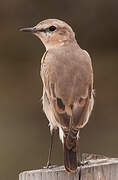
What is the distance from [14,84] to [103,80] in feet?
4.10

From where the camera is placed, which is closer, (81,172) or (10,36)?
(81,172)

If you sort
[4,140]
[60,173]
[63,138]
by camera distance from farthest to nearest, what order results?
[4,140], [63,138], [60,173]

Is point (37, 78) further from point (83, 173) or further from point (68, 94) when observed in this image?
point (83, 173)

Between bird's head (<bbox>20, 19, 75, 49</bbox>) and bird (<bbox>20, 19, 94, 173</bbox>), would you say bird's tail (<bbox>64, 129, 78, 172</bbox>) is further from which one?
bird's head (<bbox>20, 19, 75, 49</bbox>)

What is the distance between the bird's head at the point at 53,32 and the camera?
8.16 meters

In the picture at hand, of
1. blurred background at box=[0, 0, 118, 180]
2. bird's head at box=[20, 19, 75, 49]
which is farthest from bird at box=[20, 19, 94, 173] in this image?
blurred background at box=[0, 0, 118, 180]

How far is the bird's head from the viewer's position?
26.8ft

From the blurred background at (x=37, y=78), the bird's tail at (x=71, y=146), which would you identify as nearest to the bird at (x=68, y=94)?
the bird's tail at (x=71, y=146)

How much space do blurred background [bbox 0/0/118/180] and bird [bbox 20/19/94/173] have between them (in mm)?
4368

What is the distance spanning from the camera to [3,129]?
12.3m

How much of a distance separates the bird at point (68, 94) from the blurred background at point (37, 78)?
4368mm

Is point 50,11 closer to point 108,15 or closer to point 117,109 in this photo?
point 108,15

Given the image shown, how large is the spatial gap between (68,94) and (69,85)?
0.24 feet

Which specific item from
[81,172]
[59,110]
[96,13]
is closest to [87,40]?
[96,13]
